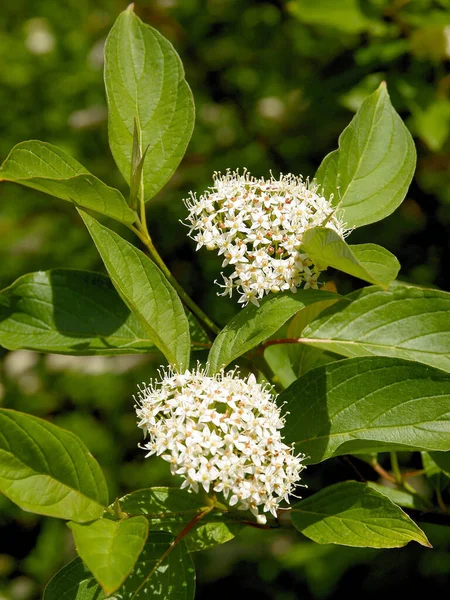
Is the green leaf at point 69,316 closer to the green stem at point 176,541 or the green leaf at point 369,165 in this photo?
the green stem at point 176,541

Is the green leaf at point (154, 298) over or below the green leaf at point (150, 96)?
below

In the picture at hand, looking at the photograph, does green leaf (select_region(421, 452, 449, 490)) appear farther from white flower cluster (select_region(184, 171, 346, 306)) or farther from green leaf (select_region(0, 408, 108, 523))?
green leaf (select_region(0, 408, 108, 523))

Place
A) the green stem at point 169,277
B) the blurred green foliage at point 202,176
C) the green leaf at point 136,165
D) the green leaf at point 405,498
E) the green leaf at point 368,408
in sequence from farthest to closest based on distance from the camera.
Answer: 1. the blurred green foliage at point 202,176
2. the green leaf at point 405,498
3. the green stem at point 169,277
4. the green leaf at point 136,165
5. the green leaf at point 368,408

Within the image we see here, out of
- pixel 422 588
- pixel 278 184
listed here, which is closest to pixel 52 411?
pixel 422 588

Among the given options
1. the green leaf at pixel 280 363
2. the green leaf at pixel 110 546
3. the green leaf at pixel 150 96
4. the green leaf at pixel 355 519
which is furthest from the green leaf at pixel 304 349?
the green leaf at pixel 110 546

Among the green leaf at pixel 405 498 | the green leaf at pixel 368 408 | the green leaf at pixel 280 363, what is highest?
the green leaf at pixel 280 363

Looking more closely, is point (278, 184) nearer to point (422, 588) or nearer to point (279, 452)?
point (279, 452)

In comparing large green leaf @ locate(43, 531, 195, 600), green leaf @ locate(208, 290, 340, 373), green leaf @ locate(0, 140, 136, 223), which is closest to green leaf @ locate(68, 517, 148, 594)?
large green leaf @ locate(43, 531, 195, 600)
